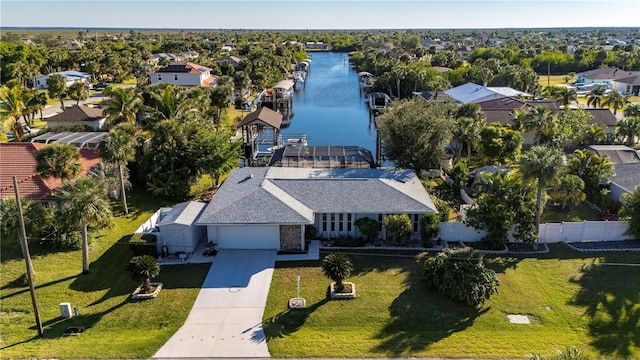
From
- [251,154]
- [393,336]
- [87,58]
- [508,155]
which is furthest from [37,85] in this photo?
[393,336]

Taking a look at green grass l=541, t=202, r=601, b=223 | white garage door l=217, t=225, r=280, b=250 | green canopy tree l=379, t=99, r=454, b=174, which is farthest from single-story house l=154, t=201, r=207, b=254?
green grass l=541, t=202, r=601, b=223

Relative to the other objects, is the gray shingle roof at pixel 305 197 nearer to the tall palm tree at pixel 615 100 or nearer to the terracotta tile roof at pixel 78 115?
the terracotta tile roof at pixel 78 115

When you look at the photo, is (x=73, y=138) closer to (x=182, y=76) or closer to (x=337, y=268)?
(x=337, y=268)

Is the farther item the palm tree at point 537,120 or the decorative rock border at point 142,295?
the palm tree at point 537,120

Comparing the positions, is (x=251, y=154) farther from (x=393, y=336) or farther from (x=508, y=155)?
(x=393, y=336)

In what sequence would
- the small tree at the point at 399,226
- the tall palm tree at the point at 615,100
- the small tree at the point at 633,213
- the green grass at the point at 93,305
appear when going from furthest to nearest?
the tall palm tree at the point at 615,100, the small tree at the point at 399,226, the small tree at the point at 633,213, the green grass at the point at 93,305

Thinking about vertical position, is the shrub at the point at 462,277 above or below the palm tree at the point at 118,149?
below

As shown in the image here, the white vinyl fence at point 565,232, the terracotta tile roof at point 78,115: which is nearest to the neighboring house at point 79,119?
the terracotta tile roof at point 78,115
